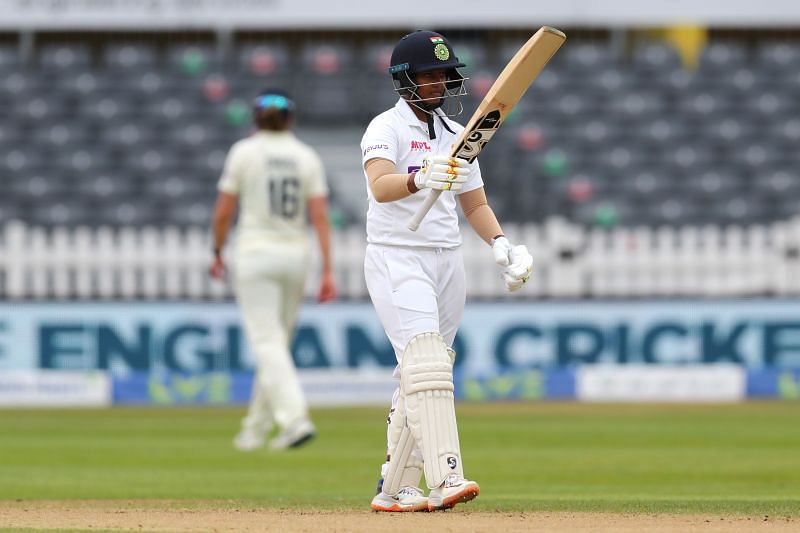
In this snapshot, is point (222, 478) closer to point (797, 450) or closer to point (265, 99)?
point (265, 99)

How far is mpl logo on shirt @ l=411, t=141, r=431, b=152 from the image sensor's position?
245 inches

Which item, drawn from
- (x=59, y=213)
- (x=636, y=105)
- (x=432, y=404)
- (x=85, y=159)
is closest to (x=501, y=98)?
(x=432, y=404)

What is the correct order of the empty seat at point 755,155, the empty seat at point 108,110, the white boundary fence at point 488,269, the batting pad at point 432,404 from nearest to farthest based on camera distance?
the batting pad at point 432,404 < the white boundary fence at point 488,269 < the empty seat at point 755,155 < the empty seat at point 108,110

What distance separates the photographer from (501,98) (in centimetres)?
597

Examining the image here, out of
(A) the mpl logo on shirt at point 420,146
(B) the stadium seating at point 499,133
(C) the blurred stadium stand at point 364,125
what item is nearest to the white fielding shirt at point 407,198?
(A) the mpl logo on shirt at point 420,146

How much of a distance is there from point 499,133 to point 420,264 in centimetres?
1195

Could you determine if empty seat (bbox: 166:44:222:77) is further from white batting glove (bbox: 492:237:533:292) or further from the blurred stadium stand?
white batting glove (bbox: 492:237:533:292)

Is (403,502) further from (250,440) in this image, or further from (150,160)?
(150,160)

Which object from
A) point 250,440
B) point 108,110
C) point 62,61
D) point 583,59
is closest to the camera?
point 250,440

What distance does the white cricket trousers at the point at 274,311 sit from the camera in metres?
9.65

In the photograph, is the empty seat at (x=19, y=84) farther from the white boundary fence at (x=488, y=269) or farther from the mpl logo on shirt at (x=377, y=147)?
the mpl logo on shirt at (x=377, y=147)

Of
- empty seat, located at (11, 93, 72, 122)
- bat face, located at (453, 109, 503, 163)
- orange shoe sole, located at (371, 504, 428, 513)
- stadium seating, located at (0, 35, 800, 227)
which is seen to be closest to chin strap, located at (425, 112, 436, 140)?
bat face, located at (453, 109, 503, 163)

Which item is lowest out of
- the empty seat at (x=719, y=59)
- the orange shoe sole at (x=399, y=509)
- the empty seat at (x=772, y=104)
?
the orange shoe sole at (x=399, y=509)

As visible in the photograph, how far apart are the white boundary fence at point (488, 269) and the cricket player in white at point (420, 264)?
9028 mm
